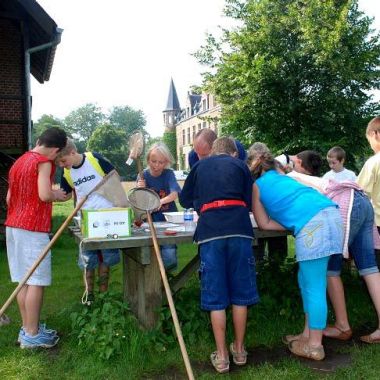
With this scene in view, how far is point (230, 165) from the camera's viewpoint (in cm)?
313

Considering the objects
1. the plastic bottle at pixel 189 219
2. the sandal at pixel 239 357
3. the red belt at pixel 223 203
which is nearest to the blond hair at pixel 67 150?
the plastic bottle at pixel 189 219

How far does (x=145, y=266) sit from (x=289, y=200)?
1225mm

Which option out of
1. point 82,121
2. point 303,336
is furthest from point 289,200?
point 82,121

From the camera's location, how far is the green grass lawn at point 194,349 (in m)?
3.16

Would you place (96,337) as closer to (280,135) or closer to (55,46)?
(55,46)

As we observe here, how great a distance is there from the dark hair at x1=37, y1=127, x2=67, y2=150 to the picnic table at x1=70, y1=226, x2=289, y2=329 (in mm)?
746

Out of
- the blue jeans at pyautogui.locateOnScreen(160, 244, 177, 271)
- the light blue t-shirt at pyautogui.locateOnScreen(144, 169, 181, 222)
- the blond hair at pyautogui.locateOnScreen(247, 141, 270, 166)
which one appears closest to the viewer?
the blond hair at pyautogui.locateOnScreen(247, 141, 270, 166)

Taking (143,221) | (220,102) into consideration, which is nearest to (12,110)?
(220,102)

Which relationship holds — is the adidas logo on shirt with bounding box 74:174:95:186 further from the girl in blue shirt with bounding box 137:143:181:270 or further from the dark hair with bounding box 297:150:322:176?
the dark hair with bounding box 297:150:322:176

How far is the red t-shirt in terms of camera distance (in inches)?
140

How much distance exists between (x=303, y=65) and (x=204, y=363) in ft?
43.1

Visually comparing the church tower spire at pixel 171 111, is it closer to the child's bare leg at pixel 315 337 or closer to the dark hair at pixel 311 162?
the dark hair at pixel 311 162

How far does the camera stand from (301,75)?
14.8 meters

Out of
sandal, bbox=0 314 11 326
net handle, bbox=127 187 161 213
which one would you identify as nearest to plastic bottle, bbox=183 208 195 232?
net handle, bbox=127 187 161 213
